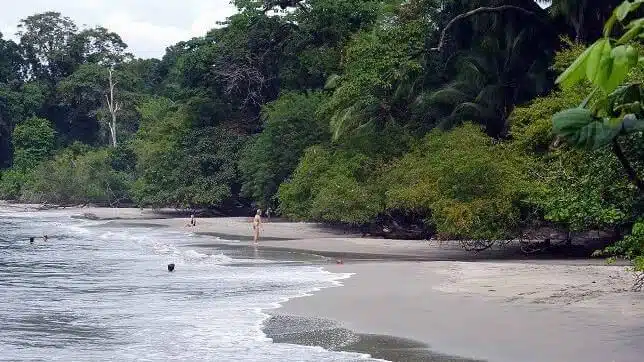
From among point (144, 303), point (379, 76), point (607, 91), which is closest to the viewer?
point (607, 91)

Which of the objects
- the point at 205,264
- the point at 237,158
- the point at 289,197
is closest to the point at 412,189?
the point at 205,264

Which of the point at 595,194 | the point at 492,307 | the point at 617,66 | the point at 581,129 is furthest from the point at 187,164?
the point at 617,66

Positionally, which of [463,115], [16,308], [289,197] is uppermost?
[463,115]

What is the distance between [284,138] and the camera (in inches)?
1608

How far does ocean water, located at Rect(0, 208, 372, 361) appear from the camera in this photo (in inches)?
422

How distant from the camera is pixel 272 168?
41.0 metres

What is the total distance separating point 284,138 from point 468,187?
61.6ft

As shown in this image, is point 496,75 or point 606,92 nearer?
point 606,92

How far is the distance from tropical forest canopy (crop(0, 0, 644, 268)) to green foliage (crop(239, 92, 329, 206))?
0.08 meters

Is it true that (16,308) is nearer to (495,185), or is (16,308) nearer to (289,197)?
(495,185)

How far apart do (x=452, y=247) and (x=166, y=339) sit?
52.0ft

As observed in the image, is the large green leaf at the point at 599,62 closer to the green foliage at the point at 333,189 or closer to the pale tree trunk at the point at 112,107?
the green foliage at the point at 333,189

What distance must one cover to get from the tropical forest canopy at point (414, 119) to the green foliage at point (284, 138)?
8 cm

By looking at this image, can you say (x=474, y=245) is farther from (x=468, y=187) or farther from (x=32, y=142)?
(x=32, y=142)
